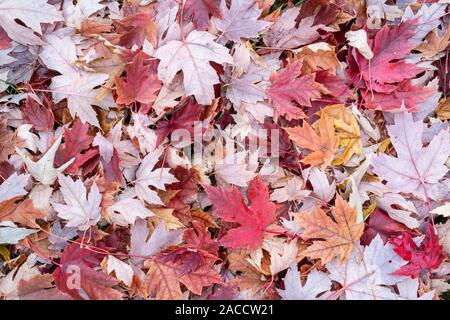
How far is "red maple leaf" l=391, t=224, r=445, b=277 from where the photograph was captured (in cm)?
115

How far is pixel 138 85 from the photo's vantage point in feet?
3.87

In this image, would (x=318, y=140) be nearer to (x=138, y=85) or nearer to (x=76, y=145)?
(x=138, y=85)

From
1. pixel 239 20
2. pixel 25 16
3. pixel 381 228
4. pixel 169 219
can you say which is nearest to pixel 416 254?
pixel 381 228

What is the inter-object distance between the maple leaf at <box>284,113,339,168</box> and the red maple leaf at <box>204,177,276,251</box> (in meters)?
0.13

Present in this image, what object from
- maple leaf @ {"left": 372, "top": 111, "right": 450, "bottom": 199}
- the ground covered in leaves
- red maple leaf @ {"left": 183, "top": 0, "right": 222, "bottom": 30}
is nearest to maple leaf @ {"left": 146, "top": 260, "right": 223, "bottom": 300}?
the ground covered in leaves

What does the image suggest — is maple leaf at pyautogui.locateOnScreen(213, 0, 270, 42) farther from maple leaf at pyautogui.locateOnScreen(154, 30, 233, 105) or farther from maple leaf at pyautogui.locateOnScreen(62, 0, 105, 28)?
maple leaf at pyautogui.locateOnScreen(62, 0, 105, 28)

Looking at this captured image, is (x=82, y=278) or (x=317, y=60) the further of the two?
(x=317, y=60)

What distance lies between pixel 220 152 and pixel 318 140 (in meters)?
0.23

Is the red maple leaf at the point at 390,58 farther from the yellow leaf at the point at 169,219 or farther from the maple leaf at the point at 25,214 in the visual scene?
the maple leaf at the point at 25,214

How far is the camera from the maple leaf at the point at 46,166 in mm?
1160

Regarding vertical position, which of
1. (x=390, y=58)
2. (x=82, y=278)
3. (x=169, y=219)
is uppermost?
(x=390, y=58)

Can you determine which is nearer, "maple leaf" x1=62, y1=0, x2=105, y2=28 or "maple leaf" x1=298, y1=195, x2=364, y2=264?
"maple leaf" x1=298, y1=195, x2=364, y2=264

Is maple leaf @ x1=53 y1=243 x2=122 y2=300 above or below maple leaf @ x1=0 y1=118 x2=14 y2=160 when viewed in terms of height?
below
